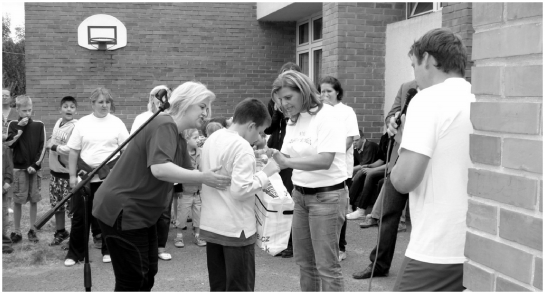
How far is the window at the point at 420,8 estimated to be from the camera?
828 cm

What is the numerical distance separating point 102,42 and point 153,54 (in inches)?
42.2

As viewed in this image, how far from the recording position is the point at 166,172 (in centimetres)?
314

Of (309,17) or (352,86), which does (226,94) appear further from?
(352,86)

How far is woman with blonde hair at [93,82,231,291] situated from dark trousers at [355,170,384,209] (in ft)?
16.2

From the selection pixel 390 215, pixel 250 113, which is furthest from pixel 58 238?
pixel 250 113

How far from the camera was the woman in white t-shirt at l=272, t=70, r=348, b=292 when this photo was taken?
3639 mm

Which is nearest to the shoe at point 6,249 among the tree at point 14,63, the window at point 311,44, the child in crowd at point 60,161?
the child in crowd at point 60,161

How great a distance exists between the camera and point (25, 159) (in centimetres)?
672

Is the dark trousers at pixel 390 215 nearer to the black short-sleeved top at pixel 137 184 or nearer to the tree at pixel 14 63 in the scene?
the black short-sleeved top at pixel 137 184

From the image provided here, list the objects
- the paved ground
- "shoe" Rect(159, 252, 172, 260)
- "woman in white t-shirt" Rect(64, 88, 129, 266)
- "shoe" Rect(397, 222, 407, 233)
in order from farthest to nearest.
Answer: "shoe" Rect(397, 222, 407, 233)
"shoe" Rect(159, 252, 172, 260)
"woman in white t-shirt" Rect(64, 88, 129, 266)
the paved ground

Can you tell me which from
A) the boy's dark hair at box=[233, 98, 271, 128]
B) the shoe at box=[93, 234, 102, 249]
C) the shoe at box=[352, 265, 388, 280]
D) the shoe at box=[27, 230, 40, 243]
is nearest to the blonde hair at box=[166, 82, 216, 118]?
the boy's dark hair at box=[233, 98, 271, 128]

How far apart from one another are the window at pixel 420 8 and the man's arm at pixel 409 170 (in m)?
6.54

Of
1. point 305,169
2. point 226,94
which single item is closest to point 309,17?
point 226,94

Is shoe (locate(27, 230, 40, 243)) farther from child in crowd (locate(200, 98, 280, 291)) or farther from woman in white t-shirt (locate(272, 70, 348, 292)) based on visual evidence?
woman in white t-shirt (locate(272, 70, 348, 292))
